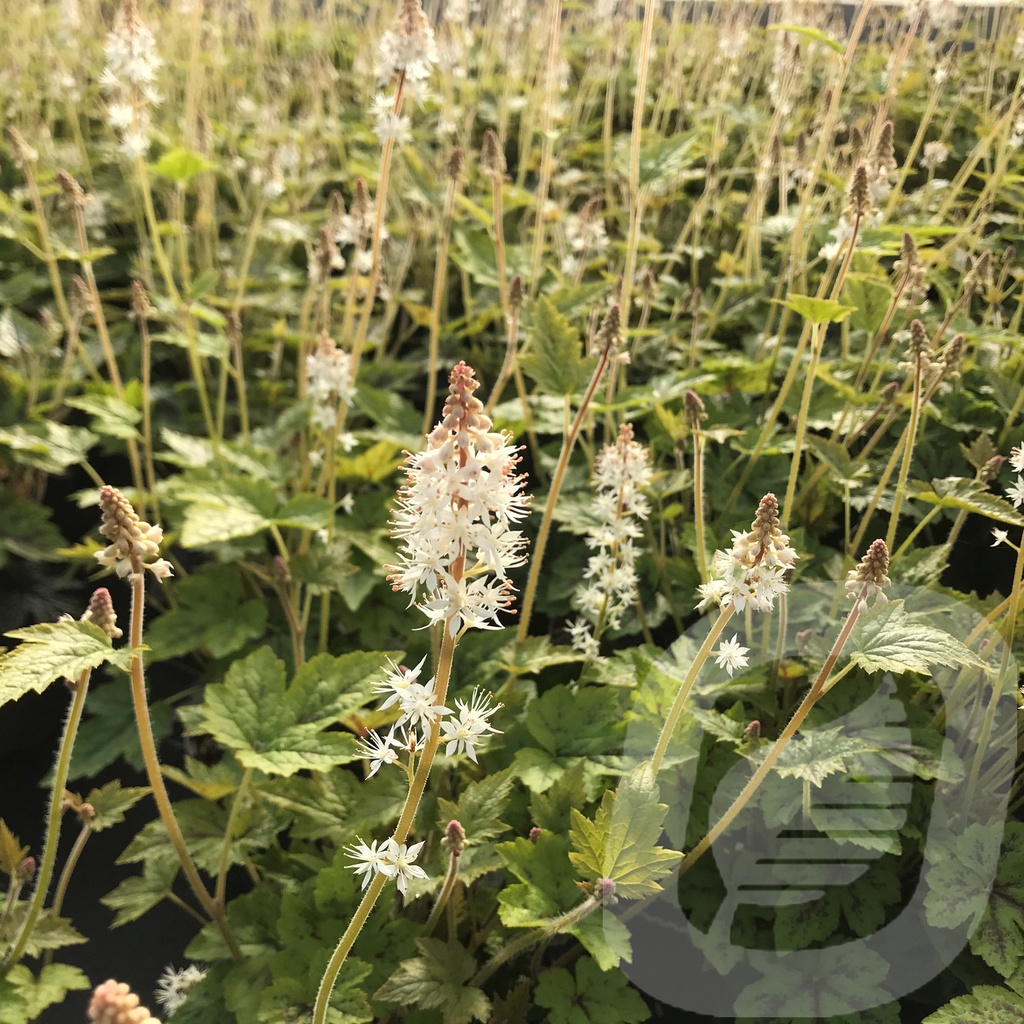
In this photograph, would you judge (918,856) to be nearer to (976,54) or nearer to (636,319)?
(636,319)

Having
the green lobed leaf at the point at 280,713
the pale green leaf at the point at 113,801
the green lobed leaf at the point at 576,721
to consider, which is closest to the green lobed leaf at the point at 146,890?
the pale green leaf at the point at 113,801

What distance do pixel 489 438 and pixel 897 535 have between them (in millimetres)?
1410

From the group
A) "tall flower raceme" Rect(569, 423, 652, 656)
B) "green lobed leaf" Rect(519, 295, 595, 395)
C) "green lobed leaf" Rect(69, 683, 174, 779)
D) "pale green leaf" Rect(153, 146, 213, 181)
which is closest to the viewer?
"tall flower raceme" Rect(569, 423, 652, 656)

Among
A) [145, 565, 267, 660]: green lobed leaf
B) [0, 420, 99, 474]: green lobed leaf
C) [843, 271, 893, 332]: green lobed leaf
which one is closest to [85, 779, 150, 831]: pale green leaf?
[145, 565, 267, 660]: green lobed leaf

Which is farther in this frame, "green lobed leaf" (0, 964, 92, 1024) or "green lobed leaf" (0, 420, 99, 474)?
"green lobed leaf" (0, 420, 99, 474)

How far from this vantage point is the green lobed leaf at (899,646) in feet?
3.42

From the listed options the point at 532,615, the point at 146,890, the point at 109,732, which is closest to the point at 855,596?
the point at 532,615

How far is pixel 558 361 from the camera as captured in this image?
177 cm

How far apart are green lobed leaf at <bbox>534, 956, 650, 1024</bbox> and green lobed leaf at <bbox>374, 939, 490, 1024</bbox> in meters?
0.10

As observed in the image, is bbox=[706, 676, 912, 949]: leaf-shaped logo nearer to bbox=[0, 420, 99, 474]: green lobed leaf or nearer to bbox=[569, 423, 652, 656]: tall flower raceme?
bbox=[569, 423, 652, 656]: tall flower raceme

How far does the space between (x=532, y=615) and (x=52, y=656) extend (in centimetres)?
133

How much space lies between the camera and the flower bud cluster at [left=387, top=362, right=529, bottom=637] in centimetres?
86

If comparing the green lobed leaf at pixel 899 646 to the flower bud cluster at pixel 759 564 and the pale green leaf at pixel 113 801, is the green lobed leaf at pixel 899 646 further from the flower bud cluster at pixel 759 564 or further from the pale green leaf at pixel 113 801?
the pale green leaf at pixel 113 801

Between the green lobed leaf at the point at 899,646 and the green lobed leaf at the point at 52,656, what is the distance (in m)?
0.93
